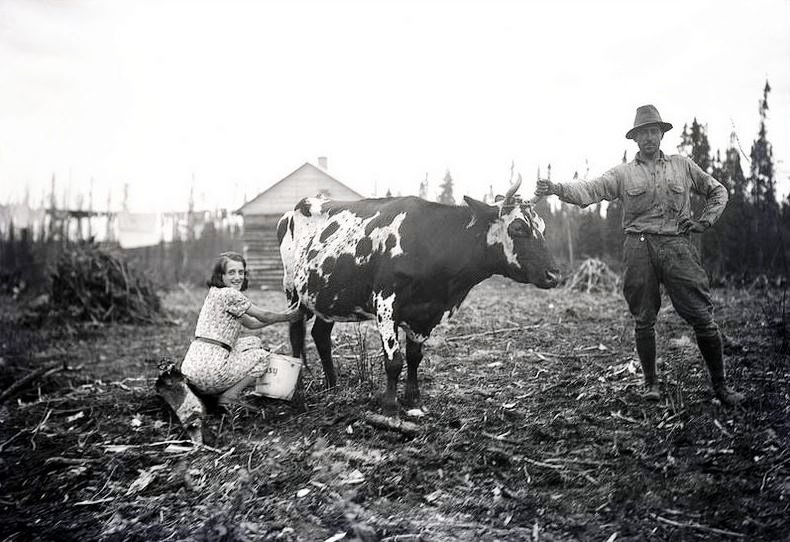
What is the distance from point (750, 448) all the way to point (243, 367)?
4.17 m

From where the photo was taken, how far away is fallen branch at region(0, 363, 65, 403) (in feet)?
21.6

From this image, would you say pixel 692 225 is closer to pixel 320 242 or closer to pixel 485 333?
pixel 320 242

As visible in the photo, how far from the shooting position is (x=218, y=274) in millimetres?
5168

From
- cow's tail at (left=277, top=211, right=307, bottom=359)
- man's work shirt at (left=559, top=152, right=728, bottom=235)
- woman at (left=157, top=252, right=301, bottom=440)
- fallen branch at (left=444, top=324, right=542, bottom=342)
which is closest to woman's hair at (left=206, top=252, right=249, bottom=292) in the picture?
woman at (left=157, top=252, right=301, bottom=440)

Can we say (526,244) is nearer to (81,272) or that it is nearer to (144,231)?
(81,272)

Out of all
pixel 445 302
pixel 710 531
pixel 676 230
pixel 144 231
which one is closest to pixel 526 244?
pixel 445 302

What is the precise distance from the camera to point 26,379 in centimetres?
681

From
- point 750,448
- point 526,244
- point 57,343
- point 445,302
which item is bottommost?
point 57,343

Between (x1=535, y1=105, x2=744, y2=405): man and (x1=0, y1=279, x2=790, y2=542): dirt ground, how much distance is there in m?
0.58

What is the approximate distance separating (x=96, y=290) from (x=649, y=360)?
11914 millimetres

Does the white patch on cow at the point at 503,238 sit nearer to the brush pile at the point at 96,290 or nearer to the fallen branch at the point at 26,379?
the fallen branch at the point at 26,379

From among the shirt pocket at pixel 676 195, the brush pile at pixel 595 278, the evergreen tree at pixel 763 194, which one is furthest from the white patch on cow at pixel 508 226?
the brush pile at pixel 595 278

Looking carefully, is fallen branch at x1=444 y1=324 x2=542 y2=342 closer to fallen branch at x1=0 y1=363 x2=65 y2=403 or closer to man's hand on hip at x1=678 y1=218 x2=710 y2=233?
man's hand on hip at x1=678 y1=218 x2=710 y2=233

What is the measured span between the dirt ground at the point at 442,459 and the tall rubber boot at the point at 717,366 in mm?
140
